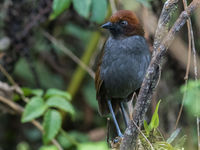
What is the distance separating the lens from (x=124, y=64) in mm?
3160

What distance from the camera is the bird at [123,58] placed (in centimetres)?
313

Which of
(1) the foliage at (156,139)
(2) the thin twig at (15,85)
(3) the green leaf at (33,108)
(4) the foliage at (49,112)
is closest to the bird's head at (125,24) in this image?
(4) the foliage at (49,112)

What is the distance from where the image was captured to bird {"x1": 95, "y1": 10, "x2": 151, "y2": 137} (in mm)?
3131

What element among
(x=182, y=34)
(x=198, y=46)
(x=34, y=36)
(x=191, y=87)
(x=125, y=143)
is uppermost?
A: (x=34, y=36)

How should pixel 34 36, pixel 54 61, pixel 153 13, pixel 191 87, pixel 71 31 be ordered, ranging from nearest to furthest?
pixel 191 87
pixel 153 13
pixel 34 36
pixel 54 61
pixel 71 31

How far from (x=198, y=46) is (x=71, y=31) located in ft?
8.78

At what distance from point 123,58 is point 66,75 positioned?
8.63ft

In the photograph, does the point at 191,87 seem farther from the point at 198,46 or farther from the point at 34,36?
the point at 34,36

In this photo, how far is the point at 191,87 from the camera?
283cm

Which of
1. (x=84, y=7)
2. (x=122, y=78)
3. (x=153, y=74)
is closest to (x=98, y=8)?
(x=84, y=7)

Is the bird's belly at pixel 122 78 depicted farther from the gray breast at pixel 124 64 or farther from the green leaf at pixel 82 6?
the green leaf at pixel 82 6

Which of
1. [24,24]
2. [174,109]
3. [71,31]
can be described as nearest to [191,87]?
[174,109]

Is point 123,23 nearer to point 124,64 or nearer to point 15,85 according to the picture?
point 124,64

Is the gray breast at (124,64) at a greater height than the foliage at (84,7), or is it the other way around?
the foliage at (84,7)
